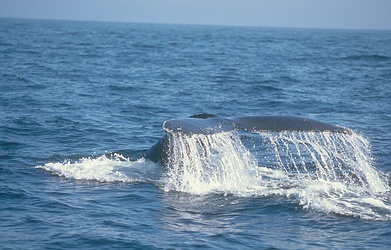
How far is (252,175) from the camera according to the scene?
999cm

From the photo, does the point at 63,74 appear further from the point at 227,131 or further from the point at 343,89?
the point at 227,131

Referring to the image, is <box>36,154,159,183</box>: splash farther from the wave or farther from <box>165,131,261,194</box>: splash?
<box>165,131,261,194</box>: splash

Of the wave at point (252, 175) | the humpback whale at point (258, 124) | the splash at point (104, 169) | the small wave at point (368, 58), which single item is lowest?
the splash at point (104, 169)

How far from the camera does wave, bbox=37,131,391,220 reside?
28.3ft

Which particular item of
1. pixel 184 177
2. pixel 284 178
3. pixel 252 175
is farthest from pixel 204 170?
pixel 284 178

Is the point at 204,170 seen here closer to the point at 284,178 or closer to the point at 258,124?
the point at 284,178

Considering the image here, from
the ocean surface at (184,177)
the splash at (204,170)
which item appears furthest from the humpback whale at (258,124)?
the splash at (204,170)

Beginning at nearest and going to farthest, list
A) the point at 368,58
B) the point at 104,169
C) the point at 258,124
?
the point at 258,124
the point at 104,169
the point at 368,58

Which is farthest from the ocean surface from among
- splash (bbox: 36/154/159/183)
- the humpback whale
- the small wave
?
the small wave

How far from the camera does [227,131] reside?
24.7 feet

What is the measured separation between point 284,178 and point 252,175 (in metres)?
0.47

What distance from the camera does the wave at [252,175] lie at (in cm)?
862

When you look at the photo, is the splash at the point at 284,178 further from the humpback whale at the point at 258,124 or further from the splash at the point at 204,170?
the humpback whale at the point at 258,124

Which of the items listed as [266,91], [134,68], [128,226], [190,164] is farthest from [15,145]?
[134,68]
